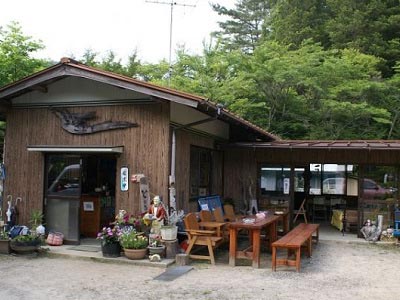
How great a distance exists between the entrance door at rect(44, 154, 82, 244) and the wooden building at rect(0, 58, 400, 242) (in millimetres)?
21

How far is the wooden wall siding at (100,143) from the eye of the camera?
28.3 ft

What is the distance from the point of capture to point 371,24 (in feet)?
64.2

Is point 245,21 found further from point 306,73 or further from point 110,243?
point 110,243

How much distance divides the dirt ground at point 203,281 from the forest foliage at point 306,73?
27.9 feet

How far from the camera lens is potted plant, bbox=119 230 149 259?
7.76 metres

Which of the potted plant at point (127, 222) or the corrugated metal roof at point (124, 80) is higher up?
the corrugated metal roof at point (124, 80)

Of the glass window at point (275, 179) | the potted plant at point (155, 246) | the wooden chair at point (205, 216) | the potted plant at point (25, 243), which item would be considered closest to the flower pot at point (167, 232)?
the potted plant at point (155, 246)

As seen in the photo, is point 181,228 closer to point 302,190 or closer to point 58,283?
point 58,283

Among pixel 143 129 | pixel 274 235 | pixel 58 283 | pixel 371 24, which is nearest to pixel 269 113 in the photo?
pixel 371 24

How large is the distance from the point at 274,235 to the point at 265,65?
7519 mm

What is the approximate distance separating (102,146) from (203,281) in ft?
11.8

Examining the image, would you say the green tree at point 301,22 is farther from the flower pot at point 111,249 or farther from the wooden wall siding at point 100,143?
the flower pot at point 111,249

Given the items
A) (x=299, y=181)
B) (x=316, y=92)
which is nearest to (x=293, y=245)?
(x=299, y=181)

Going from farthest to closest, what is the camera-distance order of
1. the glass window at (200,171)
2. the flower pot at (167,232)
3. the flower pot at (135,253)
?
the glass window at (200,171)
the flower pot at (167,232)
the flower pot at (135,253)
